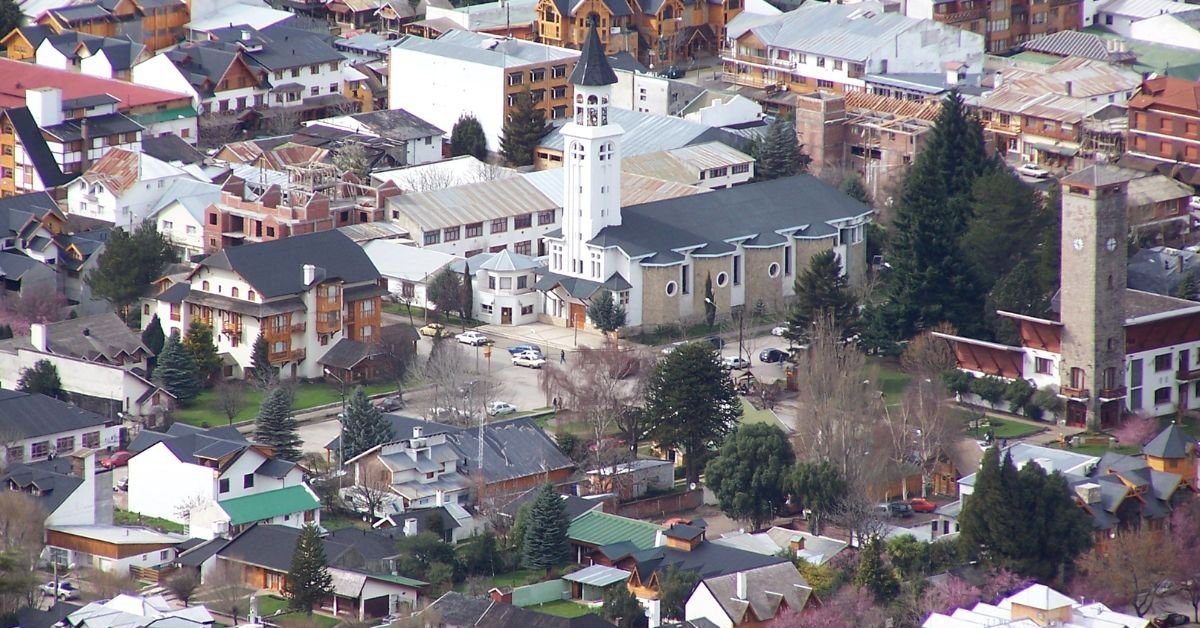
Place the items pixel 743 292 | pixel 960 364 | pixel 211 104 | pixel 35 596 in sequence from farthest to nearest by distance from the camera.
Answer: pixel 211 104 → pixel 743 292 → pixel 960 364 → pixel 35 596

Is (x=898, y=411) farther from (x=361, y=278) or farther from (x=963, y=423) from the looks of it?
(x=361, y=278)

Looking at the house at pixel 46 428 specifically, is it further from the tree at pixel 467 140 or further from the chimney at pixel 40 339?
the tree at pixel 467 140

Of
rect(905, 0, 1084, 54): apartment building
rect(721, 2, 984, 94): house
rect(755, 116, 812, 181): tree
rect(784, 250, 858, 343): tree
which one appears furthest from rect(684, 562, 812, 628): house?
rect(905, 0, 1084, 54): apartment building

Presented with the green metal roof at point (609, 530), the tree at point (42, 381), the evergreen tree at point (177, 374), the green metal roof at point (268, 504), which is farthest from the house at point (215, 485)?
the evergreen tree at point (177, 374)

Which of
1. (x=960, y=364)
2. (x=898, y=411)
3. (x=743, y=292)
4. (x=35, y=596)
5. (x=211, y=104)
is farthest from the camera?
(x=211, y=104)

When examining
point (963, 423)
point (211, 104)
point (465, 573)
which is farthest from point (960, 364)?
point (211, 104)

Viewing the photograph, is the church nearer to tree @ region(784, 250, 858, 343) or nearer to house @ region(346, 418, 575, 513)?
tree @ region(784, 250, 858, 343)
